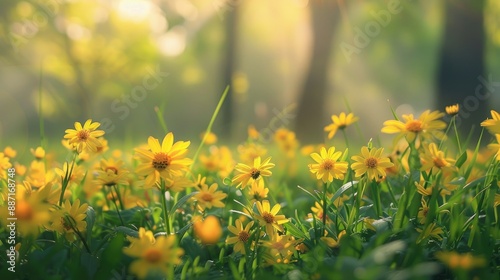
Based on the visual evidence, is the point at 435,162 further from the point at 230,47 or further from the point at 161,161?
the point at 230,47

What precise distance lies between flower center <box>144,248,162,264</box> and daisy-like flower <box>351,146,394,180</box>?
0.73 meters

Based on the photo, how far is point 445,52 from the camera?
8.03 metres

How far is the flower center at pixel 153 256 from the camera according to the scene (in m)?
1.06

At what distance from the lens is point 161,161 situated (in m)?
1.45

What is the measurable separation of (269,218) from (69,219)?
0.55 meters

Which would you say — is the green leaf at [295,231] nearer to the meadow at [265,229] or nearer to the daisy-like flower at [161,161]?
the meadow at [265,229]

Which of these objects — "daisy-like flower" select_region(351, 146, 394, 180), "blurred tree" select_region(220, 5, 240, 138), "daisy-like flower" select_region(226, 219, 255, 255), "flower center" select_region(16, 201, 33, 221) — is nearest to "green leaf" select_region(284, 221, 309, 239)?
"daisy-like flower" select_region(226, 219, 255, 255)

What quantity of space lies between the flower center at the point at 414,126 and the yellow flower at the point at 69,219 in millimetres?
990

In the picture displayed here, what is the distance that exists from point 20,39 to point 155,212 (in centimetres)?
1297

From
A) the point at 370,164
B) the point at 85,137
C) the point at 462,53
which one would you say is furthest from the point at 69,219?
the point at 462,53

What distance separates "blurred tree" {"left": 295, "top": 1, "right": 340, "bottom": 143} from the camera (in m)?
11.4

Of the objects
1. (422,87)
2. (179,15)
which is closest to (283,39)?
(179,15)

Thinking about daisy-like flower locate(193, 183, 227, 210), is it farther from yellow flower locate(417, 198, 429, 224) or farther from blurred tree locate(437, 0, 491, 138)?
blurred tree locate(437, 0, 491, 138)

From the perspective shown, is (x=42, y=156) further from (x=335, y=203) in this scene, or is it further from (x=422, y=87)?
(x=422, y=87)
